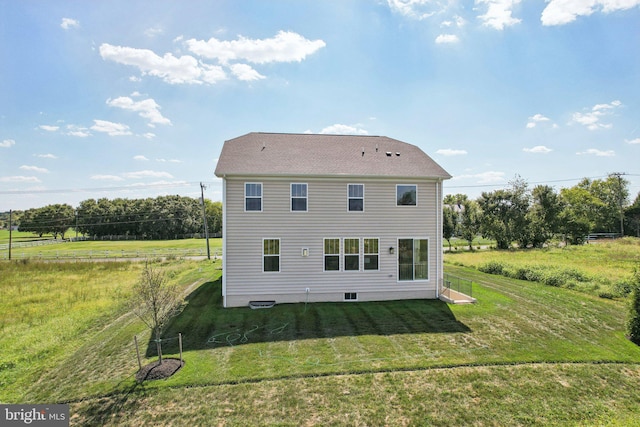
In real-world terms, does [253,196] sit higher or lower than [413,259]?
higher

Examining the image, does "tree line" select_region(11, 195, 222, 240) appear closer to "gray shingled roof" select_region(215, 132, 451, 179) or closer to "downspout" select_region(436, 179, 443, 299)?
"gray shingled roof" select_region(215, 132, 451, 179)

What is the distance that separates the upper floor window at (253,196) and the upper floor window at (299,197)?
4.71 ft

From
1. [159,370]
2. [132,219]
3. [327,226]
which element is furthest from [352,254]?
[132,219]

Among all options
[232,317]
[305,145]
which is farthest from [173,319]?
[305,145]

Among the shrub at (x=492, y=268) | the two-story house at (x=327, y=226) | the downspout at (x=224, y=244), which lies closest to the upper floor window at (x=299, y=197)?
the two-story house at (x=327, y=226)

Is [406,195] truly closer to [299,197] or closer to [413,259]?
[413,259]

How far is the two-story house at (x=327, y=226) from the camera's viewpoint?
13.4m

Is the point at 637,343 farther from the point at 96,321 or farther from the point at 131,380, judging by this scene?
the point at 96,321

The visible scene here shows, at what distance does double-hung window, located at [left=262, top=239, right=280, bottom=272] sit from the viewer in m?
13.5

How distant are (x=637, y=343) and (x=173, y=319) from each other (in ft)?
50.9

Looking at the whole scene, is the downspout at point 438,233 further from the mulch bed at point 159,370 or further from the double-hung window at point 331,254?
the mulch bed at point 159,370

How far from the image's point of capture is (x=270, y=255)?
13531 millimetres

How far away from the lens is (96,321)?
12.3m

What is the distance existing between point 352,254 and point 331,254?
0.96m
